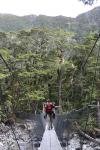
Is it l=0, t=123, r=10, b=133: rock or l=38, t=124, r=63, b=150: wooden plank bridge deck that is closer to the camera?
l=38, t=124, r=63, b=150: wooden plank bridge deck

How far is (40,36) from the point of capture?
62.8 ft

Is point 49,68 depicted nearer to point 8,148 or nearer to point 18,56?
point 18,56

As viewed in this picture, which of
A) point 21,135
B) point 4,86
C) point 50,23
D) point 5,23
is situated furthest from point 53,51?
point 5,23

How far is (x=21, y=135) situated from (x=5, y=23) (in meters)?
53.7

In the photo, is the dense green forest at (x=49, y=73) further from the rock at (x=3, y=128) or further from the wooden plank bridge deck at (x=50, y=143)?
the wooden plank bridge deck at (x=50, y=143)

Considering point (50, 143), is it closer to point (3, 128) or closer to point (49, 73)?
point (3, 128)

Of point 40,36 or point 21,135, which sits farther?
point 40,36

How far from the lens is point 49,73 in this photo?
18000 mm

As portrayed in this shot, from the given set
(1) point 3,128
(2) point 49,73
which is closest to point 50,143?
(1) point 3,128

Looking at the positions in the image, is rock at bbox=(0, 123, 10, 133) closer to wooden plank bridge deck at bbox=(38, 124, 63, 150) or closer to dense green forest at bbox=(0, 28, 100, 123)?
dense green forest at bbox=(0, 28, 100, 123)

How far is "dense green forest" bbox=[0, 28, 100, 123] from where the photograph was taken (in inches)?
685

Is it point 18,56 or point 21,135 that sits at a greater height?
point 18,56

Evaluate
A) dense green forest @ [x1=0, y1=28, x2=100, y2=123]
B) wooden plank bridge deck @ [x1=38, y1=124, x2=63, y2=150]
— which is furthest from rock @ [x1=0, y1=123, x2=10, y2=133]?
wooden plank bridge deck @ [x1=38, y1=124, x2=63, y2=150]

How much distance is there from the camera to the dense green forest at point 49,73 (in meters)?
17.4
